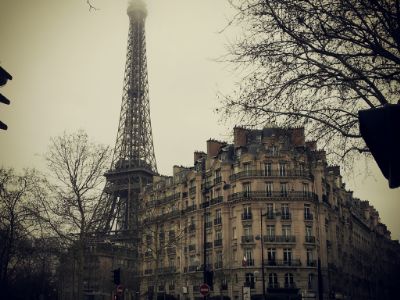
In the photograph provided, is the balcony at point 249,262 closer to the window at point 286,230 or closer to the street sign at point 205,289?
the window at point 286,230

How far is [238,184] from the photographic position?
165 feet

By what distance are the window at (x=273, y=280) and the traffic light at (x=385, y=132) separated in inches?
1802

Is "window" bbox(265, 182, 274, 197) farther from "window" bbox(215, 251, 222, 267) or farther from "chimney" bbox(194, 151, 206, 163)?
"chimney" bbox(194, 151, 206, 163)

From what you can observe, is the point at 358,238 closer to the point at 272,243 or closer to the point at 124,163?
the point at 272,243

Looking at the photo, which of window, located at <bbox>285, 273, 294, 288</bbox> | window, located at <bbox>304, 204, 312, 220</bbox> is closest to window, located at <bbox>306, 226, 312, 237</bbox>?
window, located at <bbox>304, 204, 312, 220</bbox>

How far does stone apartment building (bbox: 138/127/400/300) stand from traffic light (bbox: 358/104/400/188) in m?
38.6

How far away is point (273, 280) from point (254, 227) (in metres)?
5.79

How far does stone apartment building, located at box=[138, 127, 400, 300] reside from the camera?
47.0 metres

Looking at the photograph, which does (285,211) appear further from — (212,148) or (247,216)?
(212,148)

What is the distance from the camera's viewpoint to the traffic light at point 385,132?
290 cm

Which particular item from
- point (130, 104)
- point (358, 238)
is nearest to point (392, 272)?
point (358, 238)

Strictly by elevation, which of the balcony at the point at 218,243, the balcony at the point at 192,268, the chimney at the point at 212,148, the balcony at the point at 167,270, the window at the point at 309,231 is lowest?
the balcony at the point at 167,270

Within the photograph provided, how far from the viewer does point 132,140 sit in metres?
89.8

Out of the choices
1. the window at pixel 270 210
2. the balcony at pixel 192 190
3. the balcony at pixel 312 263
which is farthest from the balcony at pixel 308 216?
the balcony at pixel 192 190
